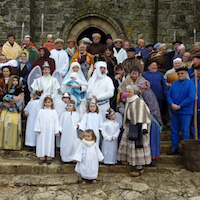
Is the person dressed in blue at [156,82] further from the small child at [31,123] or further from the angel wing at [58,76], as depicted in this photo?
the small child at [31,123]

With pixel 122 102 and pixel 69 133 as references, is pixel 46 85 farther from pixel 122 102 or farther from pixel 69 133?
pixel 122 102

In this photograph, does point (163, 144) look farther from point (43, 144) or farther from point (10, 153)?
point (10, 153)

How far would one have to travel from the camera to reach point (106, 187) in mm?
4258

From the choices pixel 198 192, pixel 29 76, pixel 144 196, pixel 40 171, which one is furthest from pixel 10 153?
pixel 198 192

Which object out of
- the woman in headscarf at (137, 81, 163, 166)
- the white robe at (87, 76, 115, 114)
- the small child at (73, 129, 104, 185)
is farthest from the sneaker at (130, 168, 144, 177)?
the white robe at (87, 76, 115, 114)

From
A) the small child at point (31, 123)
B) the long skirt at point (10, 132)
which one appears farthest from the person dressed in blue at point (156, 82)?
the long skirt at point (10, 132)

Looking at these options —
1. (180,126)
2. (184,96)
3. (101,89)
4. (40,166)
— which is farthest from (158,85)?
(40,166)

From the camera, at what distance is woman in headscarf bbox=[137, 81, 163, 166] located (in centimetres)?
488

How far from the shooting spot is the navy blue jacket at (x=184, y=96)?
5078 mm

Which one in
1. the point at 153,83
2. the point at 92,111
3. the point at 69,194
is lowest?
the point at 69,194

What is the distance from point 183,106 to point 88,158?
7.22 feet

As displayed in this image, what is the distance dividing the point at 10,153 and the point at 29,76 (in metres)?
1.77

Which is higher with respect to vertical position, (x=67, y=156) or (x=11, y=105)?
(x=11, y=105)

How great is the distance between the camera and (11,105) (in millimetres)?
5348
